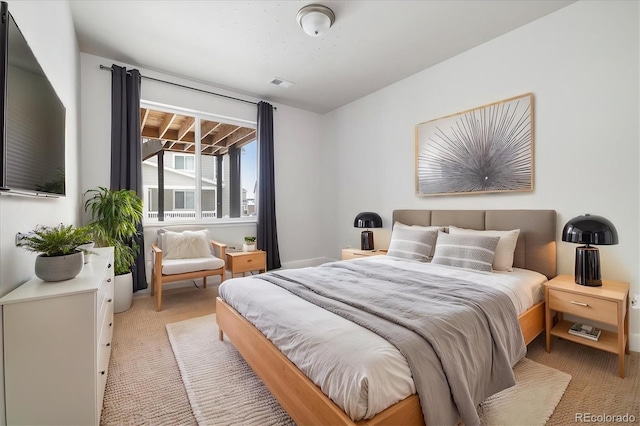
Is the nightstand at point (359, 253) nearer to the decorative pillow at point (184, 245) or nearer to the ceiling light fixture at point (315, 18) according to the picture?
the decorative pillow at point (184, 245)

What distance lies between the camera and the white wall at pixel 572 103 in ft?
7.18

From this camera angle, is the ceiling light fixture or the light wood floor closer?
the light wood floor

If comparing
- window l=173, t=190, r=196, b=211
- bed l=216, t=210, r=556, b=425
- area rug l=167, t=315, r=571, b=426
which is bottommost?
area rug l=167, t=315, r=571, b=426

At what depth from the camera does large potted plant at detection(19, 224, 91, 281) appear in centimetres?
139

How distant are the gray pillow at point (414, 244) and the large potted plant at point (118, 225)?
287 cm

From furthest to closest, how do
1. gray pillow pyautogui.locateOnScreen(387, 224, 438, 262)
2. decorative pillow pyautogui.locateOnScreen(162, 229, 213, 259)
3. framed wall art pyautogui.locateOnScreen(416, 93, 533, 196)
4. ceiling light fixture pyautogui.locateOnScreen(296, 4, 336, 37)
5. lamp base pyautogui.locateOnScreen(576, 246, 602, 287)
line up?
decorative pillow pyautogui.locateOnScreen(162, 229, 213, 259) < gray pillow pyautogui.locateOnScreen(387, 224, 438, 262) < framed wall art pyautogui.locateOnScreen(416, 93, 533, 196) < ceiling light fixture pyautogui.locateOnScreen(296, 4, 336, 37) < lamp base pyautogui.locateOnScreen(576, 246, 602, 287)

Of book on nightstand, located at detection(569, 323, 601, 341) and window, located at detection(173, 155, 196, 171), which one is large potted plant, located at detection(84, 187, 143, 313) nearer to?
window, located at detection(173, 155, 196, 171)

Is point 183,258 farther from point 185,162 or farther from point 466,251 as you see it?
point 466,251

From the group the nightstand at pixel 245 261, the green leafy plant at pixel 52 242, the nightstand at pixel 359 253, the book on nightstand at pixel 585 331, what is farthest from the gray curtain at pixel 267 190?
the book on nightstand at pixel 585 331

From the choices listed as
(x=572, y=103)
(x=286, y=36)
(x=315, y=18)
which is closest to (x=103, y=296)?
(x=315, y=18)

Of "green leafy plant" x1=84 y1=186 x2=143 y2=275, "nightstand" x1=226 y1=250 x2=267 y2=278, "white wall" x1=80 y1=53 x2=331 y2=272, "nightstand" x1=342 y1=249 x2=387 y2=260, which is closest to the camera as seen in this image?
"green leafy plant" x1=84 y1=186 x2=143 y2=275

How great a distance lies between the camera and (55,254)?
1.44 m

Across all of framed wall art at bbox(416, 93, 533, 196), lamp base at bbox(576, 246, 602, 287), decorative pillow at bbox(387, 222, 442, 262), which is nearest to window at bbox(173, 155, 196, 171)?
decorative pillow at bbox(387, 222, 442, 262)

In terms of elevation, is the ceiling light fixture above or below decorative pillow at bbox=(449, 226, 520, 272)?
above
